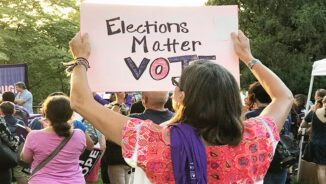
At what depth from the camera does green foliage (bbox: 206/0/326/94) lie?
21.3m

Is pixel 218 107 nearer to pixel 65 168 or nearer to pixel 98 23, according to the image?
pixel 98 23

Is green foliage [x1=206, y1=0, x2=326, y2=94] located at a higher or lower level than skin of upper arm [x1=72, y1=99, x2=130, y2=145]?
higher

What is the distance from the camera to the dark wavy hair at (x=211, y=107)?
1.83 m

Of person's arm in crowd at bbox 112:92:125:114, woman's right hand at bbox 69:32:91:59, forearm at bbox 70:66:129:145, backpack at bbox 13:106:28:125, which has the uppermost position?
woman's right hand at bbox 69:32:91:59

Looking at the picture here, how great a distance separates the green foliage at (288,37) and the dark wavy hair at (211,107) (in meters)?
20.0

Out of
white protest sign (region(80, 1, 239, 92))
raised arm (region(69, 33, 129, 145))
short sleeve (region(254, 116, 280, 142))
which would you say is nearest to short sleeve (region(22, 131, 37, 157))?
white protest sign (region(80, 1, 239, 92))

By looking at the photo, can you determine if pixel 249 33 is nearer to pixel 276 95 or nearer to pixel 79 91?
pixel 276 95

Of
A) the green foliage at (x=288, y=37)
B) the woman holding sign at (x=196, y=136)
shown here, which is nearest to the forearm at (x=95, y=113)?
the woman holding sign at (x=196, y=136)

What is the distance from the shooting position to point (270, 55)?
21906 millimetres

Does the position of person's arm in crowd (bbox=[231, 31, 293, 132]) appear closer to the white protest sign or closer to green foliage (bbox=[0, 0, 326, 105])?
the white protest sign

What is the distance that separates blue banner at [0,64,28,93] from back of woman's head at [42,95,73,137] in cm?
1012

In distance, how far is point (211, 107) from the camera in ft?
6.01

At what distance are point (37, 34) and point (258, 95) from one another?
18.0 m

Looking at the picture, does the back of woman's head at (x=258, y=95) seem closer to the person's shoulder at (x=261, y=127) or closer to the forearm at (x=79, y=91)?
the person's shoulder at (x=261, y=127)
